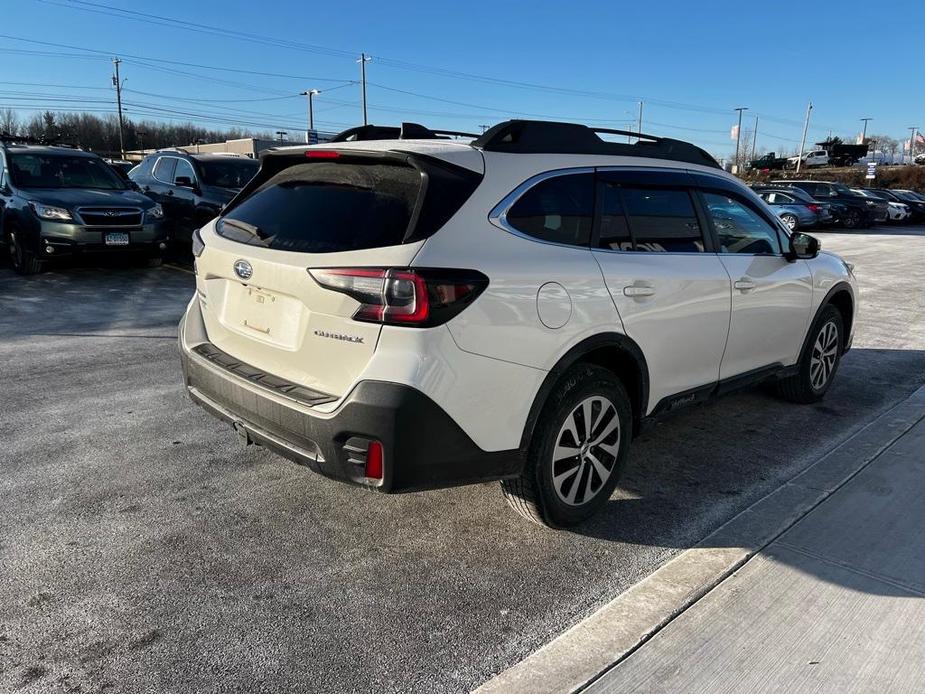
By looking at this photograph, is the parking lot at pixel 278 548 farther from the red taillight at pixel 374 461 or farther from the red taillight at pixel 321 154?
the red taillight at pixel 321 154

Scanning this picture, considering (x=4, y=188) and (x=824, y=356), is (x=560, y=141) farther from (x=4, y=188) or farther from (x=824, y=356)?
(x=4, y=188)

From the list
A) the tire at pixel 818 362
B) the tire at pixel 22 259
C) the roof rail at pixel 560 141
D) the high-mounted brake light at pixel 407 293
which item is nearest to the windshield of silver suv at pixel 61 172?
the tire at pixel 22 259

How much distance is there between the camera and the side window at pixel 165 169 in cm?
1219

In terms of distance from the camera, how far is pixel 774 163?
6900 centimetres

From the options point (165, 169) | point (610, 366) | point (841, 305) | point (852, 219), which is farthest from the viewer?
point (852, 219)

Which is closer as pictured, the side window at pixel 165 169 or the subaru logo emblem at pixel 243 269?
the subaru logo emblem at pixel 243 269

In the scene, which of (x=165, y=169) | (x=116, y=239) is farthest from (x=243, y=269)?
(x=165, y=169)

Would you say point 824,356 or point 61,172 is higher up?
point 61,172

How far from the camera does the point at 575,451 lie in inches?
131

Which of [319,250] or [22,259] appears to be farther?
[22,259]

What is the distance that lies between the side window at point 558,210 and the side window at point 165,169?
10.4 m

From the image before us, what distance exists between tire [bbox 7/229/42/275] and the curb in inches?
387

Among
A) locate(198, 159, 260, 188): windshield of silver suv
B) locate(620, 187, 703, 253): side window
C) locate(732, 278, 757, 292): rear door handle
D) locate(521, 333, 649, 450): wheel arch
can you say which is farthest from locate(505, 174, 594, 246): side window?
locate(198, 159, 260, 188): windshield of silver suv

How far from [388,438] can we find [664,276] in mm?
1801
